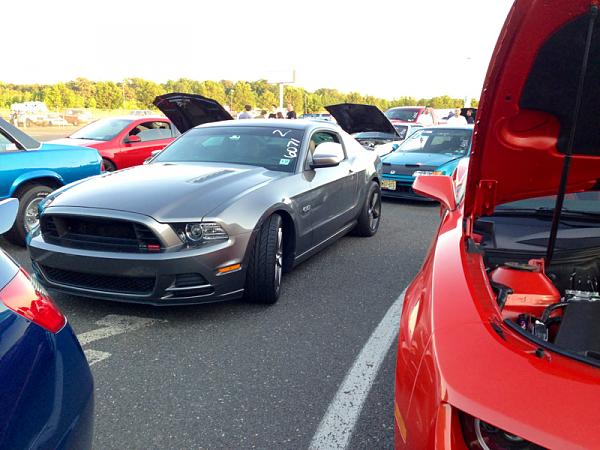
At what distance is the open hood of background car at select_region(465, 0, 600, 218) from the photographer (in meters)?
1.68

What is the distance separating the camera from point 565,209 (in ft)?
8.87

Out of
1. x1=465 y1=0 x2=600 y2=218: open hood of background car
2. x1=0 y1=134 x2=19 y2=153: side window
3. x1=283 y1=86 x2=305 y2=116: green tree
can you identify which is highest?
x1=465 y1=0 x2=600 y2=218: open hood of background car

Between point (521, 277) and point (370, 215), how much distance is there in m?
4.06

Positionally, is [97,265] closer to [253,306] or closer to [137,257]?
[137,257]

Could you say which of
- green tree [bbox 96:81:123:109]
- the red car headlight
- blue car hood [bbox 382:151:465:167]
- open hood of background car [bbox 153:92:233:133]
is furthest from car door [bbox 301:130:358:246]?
green tree [bbox 96:81:123:109]

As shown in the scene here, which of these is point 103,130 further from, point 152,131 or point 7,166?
point 7,166

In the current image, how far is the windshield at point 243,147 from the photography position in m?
4.54

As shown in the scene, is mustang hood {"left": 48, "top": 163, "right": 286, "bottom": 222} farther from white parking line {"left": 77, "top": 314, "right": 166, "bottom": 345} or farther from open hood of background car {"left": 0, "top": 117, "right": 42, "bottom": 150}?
open hood of background car {"left": 0, "top": 117, "right": 42, "bottom": 150}

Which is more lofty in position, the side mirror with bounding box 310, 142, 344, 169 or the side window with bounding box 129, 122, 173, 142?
the side mirror with bounding box 310, 142, 344, 169

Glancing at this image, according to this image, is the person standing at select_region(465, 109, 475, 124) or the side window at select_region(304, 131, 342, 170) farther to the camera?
the person standing at select_region(465, 109, 475, 124)

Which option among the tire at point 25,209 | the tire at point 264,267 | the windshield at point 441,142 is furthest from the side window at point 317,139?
the windshield at point 441,142

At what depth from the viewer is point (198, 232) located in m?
3.37

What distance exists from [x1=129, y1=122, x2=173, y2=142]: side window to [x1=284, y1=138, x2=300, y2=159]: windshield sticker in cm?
560

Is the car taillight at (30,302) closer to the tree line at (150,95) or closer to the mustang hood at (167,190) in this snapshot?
the mustang hood at (167,190)
